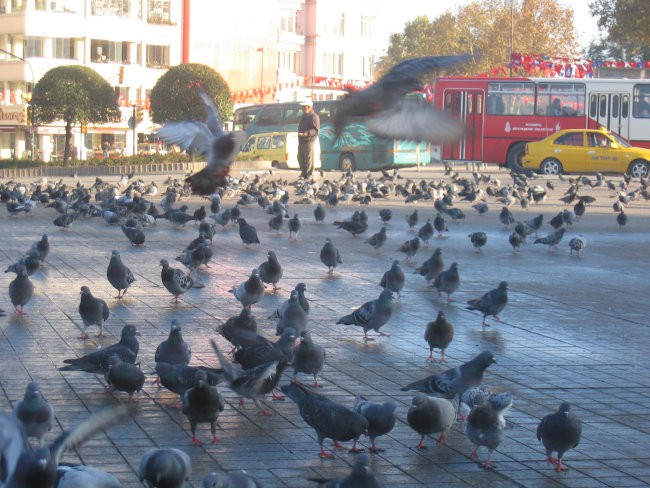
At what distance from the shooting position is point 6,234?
53.8 feet

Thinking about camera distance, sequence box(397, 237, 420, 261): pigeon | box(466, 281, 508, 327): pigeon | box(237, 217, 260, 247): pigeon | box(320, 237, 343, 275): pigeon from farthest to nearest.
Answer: box(237, 217, 260, 247): pigeon < box(397, 237, 420, 261): pigeon < box(320, 237, 343, 275): pigeon < box(466, 281, 508, 327): pigeon

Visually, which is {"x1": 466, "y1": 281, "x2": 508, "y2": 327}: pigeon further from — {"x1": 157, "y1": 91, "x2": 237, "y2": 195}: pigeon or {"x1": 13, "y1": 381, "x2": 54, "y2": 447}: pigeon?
{"x1": 13, "y1": 381, "x2": 54, "y2": 447}: pigeon

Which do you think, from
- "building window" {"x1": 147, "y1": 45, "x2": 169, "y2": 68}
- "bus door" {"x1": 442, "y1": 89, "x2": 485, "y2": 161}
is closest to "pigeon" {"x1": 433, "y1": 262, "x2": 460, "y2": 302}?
"bus door" {"x1": 442, "y1": 89, "x2": 485, "y2": 161}

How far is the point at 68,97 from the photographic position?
129ft

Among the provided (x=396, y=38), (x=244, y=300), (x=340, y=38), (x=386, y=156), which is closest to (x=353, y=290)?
(x=244, y=300)

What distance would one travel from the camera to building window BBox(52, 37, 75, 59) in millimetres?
59281

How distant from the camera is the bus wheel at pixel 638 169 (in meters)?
33.1

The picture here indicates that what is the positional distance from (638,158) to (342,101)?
28.4 metres

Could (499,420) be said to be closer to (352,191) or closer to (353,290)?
(353,290)

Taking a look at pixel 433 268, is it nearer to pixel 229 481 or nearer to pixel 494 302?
pixel 494 302

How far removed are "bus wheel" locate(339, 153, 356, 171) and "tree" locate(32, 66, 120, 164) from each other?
9.47 m

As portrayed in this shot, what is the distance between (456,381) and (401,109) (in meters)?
1.91

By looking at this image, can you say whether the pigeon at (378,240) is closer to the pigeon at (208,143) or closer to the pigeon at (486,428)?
the pigeon at (208,143)

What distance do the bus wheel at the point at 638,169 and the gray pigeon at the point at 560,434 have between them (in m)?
28.8
